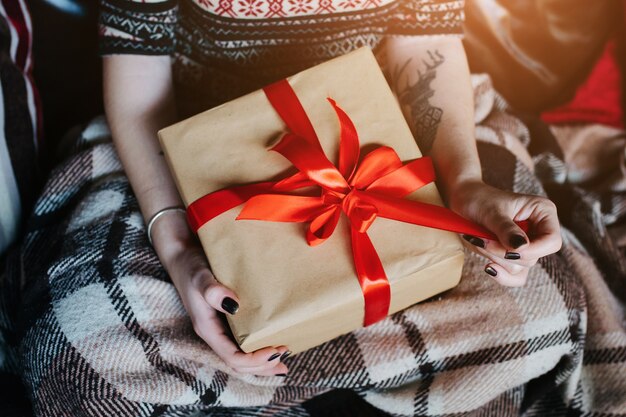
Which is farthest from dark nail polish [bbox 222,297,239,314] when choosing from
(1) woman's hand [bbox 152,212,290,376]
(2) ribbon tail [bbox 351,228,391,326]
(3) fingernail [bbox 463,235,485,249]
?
(3) fingernail [bbox 463,235,485,249]

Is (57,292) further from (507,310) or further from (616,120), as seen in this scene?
(616,120)

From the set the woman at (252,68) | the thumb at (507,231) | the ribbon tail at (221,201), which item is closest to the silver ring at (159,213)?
the woman at (252,68)

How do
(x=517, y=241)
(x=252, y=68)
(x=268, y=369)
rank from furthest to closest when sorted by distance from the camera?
1. (x=252, y=68)
2. (x=268, y=369)
3. (x=517, y=241)

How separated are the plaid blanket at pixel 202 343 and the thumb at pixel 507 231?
145mm

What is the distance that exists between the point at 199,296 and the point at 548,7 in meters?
0.75

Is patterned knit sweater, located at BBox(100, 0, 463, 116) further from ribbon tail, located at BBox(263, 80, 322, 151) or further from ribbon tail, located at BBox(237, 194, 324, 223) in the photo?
ribbon tail, located at BBox(237, 194, 324, 223)

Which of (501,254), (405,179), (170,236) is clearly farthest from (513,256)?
(170,236)

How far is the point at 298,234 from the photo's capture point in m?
0.54

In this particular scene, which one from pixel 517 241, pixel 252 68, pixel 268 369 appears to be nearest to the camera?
pixel 517 241

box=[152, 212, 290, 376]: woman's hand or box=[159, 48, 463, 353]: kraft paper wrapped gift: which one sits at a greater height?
box=[159, 48, 463, 353]: kraft paper wrapped gift

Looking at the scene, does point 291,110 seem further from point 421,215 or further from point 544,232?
point 544,232

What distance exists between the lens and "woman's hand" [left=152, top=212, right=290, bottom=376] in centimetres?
52

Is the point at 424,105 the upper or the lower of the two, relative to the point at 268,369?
upper

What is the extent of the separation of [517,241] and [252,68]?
1.31ft
